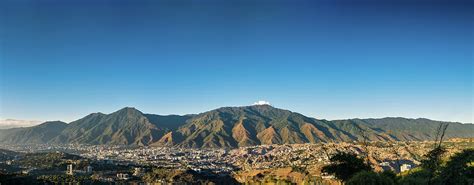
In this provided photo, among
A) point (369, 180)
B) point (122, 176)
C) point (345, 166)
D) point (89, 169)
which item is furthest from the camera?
point (89, 169)

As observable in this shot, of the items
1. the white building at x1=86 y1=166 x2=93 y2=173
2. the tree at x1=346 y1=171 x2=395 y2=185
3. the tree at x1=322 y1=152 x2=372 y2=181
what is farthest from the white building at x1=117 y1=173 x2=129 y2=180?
the tree at x1=346 y1=171 x2=395 y2=185

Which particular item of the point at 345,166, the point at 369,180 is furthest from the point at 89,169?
the point at 369,180

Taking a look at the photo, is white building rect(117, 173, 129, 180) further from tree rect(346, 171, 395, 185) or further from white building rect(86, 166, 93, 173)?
tree rect(346, 171, 395, 185)

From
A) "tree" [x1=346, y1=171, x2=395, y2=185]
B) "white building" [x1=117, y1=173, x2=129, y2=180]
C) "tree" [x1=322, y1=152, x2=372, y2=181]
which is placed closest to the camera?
"tree" [x1=346, y1=171, x2=395, y2=185]

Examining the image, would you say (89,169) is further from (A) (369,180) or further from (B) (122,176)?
(A) (369,180)

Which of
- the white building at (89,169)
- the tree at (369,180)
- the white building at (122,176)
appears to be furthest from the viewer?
the white building at (89,169)

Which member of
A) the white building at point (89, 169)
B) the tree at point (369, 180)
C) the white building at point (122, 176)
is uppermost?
the tree at point (369, 180)

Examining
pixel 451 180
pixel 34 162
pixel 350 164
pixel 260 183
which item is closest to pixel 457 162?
pixel 451 180

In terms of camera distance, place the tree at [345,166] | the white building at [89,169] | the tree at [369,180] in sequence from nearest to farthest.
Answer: the tree at [369,180]
the tree at [345,166]
the white building at [89,169]

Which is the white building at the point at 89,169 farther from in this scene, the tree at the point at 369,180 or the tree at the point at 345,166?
the tree at the point at 369,180

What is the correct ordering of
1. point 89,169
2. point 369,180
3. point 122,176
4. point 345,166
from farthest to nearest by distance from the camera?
1. point 89,169
2. point 122,176
3. point 345,166
4. point 369,180

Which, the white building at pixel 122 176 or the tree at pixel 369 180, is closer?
the tree at pixel 369 180

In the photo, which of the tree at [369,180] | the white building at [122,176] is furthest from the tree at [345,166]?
the white building at [122,176]

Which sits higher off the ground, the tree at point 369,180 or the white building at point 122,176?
the tree at point 369,180
